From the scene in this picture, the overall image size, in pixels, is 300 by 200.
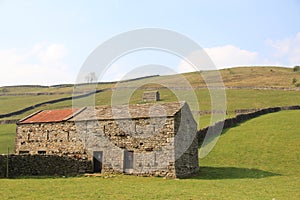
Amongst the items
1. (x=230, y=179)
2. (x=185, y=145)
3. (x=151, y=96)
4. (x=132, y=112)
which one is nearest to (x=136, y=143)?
(x=132, y=112)

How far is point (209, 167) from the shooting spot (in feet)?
97.2

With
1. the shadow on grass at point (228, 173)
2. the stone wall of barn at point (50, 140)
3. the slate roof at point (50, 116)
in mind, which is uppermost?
the slate roof at point (50, 116)

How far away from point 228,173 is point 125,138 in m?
8.13

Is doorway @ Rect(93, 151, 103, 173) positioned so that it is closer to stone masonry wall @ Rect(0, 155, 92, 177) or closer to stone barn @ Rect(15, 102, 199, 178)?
stone barn @ Rect(15, 102, 199, 178)

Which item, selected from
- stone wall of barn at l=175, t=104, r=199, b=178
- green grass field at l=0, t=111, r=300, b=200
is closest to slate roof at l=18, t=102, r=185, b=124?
stone wall of barn at l=175, t=104, r=199, b=178

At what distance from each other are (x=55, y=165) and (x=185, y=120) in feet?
32.9

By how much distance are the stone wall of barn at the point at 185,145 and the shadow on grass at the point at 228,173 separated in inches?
34.6

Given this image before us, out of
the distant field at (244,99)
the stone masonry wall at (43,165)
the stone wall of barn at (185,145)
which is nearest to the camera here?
the stone masonry wall at (43,165)

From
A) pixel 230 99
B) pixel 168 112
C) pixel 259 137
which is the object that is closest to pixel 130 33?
pixel 168 112

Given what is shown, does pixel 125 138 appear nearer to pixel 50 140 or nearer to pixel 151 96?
pixel 50 140

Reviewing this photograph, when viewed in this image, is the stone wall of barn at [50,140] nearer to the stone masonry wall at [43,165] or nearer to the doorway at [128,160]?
the stone masonry wall at [43,165]

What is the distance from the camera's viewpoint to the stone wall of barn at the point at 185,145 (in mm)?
25219

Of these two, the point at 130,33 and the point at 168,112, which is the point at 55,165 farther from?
the point at 130,33

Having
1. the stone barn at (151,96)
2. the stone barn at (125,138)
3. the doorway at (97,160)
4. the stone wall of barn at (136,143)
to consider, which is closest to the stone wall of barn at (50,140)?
the stone barn at (125,138)
